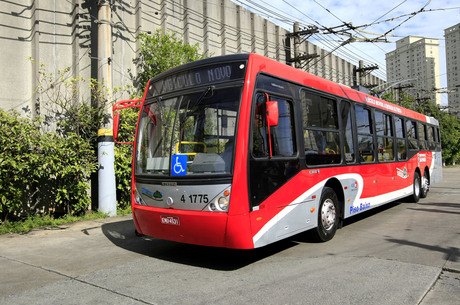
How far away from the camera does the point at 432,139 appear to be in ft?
49.7

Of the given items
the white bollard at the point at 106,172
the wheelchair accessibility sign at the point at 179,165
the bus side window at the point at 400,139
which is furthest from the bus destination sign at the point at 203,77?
the bus side window at the point at 400,139

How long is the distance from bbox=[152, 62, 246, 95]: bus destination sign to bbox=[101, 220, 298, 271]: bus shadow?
103 inches

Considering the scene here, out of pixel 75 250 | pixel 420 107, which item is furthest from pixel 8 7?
pixel 420 107

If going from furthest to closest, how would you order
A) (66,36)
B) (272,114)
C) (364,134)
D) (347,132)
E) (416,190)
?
(416,190), (66,36), (364,134), (347,132), (272,114)

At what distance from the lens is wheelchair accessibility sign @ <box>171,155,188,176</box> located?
5742mm

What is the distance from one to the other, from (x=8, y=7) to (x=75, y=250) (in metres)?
7.56

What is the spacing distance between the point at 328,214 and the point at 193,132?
10.0 feet

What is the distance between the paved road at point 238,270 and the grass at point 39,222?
0.46 metres

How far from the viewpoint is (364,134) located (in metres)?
9.15

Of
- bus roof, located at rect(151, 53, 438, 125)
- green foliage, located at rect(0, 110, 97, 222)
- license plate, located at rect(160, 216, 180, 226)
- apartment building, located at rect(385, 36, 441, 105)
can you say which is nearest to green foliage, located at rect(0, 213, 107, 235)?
green foliage, located at rect(0, 110, 97, 222)

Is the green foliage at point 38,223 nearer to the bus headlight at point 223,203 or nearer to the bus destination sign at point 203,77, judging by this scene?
the bus destination sign at point 203,77

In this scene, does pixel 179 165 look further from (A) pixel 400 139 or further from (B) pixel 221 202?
(A) pixel 400 139

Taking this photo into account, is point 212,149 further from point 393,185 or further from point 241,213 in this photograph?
point 393,185

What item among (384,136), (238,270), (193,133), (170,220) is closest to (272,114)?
(193,133)
